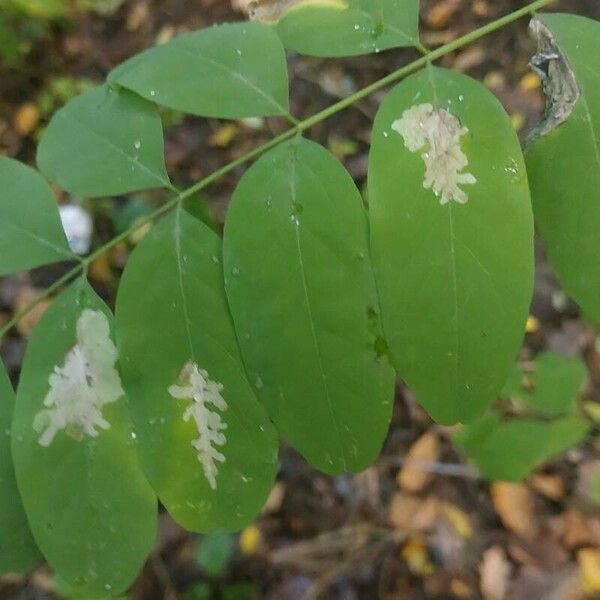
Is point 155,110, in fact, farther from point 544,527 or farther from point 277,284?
point 544,527

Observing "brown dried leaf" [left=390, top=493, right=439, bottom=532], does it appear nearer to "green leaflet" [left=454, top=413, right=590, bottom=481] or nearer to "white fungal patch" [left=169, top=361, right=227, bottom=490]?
"green leaflet" [left=454, top=413, right=590, bottom=481]

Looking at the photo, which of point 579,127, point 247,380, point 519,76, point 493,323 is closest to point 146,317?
point 247,380

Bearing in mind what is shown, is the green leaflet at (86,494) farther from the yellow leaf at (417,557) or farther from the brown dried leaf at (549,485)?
the brown dried leaf at (549,485)

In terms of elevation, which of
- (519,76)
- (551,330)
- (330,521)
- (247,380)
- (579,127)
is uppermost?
(579,127)

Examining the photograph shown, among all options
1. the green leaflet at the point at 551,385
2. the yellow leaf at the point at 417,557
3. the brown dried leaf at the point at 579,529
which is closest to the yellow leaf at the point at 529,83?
the green leaflet at the point at 551,385

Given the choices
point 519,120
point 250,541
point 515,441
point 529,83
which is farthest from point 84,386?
point 529,83

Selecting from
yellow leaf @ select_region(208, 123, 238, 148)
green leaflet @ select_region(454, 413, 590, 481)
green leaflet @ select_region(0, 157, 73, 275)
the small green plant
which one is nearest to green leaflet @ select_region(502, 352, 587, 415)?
green leaflet @ select_region(454, 413, 590, 481)
